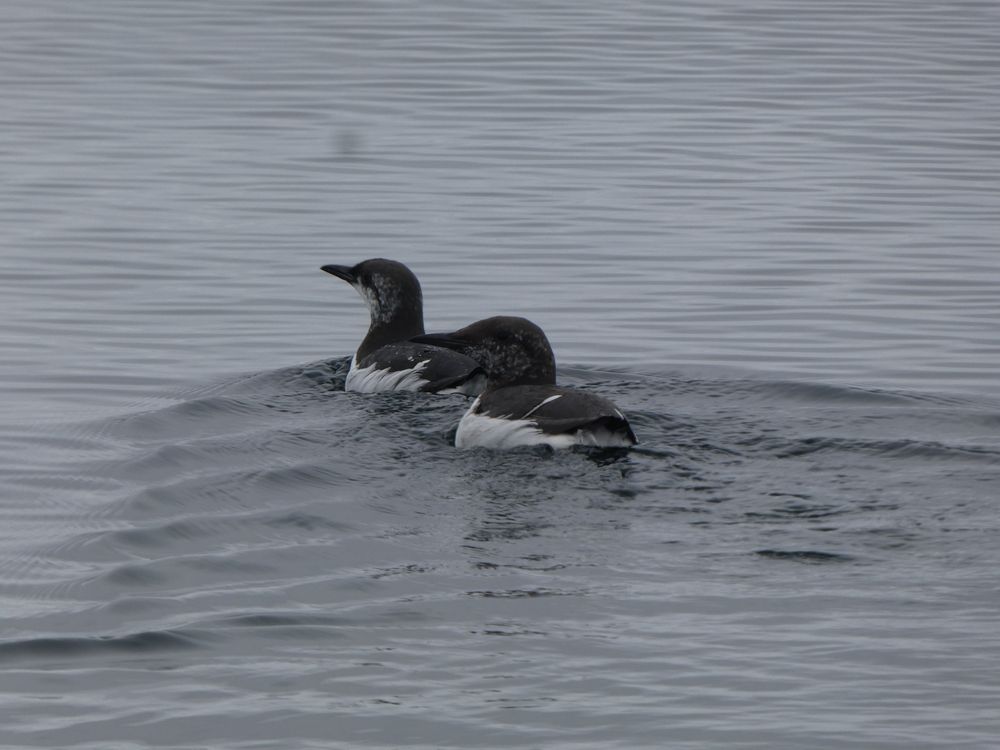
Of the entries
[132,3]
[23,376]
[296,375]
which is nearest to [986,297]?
[296,375]

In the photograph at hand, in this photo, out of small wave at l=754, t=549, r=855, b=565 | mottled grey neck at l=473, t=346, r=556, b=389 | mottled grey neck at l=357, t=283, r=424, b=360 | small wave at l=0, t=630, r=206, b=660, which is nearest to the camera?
small wave at l=0, t=630, r=206, b=660

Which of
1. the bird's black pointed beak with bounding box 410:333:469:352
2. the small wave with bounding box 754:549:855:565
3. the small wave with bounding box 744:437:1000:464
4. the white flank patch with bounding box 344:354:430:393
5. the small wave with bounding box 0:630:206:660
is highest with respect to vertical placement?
the bird's black pointed beak with bounding box 410:333:469:352

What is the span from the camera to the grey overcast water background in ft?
20.6

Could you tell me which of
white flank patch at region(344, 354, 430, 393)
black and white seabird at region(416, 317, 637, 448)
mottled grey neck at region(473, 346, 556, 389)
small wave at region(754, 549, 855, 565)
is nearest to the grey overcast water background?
small wave at region(754, 549, 855, 565)

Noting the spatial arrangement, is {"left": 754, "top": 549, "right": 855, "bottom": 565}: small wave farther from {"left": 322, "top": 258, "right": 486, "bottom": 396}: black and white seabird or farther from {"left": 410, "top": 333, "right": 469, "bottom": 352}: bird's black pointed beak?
{"left": 322, "top": 258, "right": 486, "bottom": 396}: black and white seabird

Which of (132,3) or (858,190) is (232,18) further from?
(858,190)

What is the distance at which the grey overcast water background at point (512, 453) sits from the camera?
628 cm

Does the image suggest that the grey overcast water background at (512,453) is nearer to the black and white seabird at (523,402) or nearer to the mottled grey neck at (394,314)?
the black and white seabird at (523,402)

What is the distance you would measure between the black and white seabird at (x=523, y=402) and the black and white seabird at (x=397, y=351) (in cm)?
50

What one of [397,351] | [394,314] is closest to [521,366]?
[397,351]

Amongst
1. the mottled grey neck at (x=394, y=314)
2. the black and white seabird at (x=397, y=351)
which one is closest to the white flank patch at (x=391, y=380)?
the black and white seabird at (x=397, y=351)

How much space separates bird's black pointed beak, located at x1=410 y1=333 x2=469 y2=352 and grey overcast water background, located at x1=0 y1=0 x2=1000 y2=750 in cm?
42

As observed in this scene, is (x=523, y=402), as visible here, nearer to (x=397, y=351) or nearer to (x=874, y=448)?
(x=874, y=448)

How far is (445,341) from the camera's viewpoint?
10.4 metres
